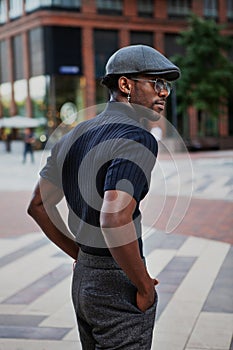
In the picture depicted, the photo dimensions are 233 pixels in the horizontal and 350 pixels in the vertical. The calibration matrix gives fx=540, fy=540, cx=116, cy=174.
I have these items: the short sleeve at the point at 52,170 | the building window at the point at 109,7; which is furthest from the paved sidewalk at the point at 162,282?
the building window at the point at 109,7

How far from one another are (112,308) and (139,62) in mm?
919

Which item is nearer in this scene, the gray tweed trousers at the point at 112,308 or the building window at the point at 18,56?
the gray tweed trousers at the point at 112,308

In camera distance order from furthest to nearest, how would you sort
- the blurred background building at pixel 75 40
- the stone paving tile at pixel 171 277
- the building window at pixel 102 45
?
1. the building window at pixel 102 45
2. the blurred background building at pixel 75 40
3. the stone paving tile at pixel 171 277

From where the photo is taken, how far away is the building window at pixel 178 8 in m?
39.2

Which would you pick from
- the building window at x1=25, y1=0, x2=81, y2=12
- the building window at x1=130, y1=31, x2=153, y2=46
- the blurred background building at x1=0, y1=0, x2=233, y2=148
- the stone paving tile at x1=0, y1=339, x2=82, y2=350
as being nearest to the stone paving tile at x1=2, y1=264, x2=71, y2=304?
the stone paving tile at x1=0, y1=339, x2=82, y2=350

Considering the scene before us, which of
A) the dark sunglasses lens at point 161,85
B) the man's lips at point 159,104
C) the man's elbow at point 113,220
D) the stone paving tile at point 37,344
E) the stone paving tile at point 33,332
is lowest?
the stone paving tile at point 33,332

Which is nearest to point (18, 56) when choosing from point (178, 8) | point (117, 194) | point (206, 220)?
point (178, 8)

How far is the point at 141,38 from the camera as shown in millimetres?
38625

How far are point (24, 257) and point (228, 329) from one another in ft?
11.1

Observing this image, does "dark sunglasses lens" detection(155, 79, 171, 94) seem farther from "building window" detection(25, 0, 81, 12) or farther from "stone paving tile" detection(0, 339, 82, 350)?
"building window" detection(25, 0, 81, 12)

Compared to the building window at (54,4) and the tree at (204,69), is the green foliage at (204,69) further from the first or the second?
the building window at (54,4)

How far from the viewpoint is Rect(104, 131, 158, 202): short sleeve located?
1.82 meters

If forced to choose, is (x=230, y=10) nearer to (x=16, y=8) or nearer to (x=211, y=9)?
(x=211, y=9)

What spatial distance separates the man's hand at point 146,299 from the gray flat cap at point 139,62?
770 mm
